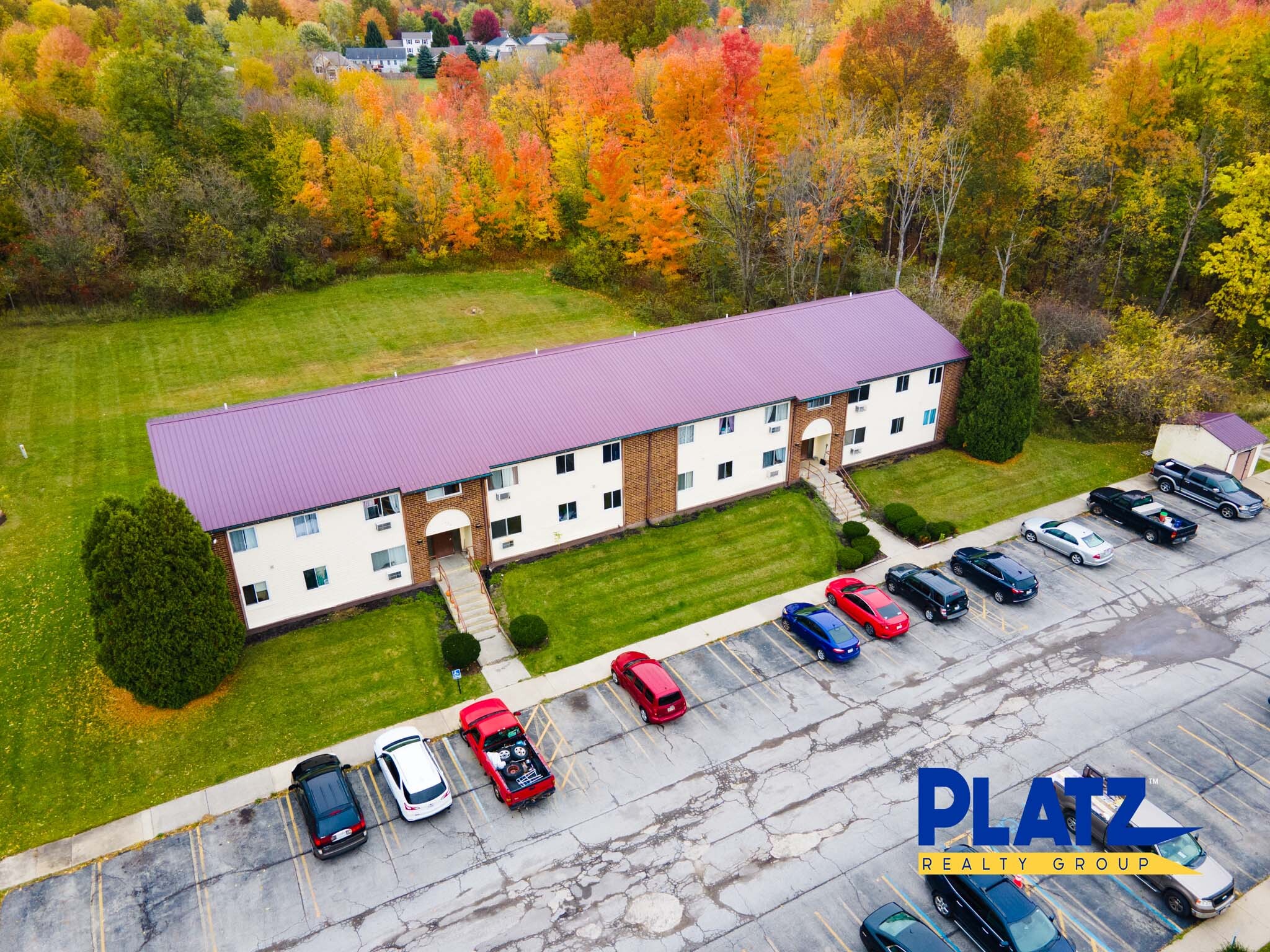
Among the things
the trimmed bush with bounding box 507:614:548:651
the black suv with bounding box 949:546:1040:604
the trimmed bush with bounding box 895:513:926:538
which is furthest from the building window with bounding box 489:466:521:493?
the black suv with bounding box 949:546:1040:604

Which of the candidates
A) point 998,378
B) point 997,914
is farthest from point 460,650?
point 998,378

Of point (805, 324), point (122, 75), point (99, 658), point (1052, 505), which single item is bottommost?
point (1052, 505)

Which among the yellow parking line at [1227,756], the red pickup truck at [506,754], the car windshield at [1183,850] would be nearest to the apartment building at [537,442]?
the red pickup truck at [506,754]

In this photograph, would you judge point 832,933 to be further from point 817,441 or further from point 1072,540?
point 817,441

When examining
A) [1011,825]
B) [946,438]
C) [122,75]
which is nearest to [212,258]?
[122,75]

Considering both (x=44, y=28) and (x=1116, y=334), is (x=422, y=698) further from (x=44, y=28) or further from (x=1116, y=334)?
(x=44, y=28)

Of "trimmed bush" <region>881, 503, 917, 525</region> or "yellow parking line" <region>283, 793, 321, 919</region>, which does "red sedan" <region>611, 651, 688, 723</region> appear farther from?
"trimmed bush" <region>881, 503, 917, 525</region>
